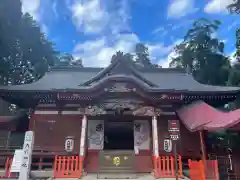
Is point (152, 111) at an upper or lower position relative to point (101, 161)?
upper

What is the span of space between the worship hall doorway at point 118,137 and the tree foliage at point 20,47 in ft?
42.2

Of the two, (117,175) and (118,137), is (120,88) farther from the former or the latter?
(118,137)

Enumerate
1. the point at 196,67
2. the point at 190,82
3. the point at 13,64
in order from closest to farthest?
the point at 190,82
the point at 13,64
the point at 196,67

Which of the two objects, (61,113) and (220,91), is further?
(61,113)

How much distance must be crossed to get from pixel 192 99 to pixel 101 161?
5.32 metres

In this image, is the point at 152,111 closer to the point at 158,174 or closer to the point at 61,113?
the point at 158,174

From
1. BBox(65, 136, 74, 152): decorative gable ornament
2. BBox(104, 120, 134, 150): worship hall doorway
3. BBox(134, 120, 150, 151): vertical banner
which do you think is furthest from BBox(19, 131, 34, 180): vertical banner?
BBox(104, 120, 134, 150): worship hall doorway

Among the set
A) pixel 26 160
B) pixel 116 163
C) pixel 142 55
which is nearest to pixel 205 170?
pixel 116 163

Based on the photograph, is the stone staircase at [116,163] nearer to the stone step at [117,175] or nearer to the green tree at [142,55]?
→ the stone step at [117,175]

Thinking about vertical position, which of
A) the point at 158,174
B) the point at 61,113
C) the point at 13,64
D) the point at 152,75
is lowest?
the point at 158,174

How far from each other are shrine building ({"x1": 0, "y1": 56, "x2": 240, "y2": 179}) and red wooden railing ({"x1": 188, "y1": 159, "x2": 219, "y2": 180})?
247cm

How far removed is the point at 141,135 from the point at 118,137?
3307 mm

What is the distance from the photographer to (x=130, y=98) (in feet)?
36.3

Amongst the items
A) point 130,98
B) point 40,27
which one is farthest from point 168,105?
point 40,27
